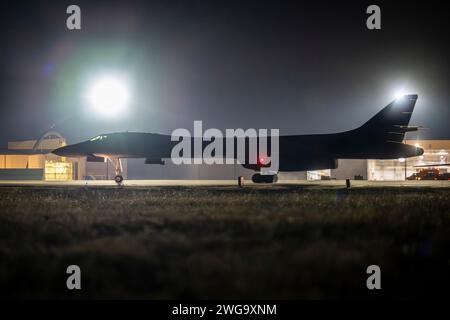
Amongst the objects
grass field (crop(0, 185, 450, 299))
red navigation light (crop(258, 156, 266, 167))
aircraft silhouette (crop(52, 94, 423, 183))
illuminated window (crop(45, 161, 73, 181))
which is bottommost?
grass field (crop(0, 185, 450, 299))

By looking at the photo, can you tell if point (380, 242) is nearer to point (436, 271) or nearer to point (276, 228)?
point (436, 271)

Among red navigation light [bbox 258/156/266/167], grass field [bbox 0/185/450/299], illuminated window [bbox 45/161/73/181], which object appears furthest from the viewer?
illuminated window [bbox 45/161/73/181]

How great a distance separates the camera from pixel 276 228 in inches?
314

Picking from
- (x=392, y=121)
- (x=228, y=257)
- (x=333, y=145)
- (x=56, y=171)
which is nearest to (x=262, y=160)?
(x=333, y=145)

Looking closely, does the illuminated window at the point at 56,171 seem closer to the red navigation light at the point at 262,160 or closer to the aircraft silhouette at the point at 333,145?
the aircraft silhouette at the point at 333,145

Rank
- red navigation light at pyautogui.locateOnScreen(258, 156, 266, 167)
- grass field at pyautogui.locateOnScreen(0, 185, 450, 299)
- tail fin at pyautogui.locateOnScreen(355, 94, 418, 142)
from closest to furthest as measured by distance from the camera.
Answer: grass field at pyautogui.locateOnScreen(0, 185, 450, 299), tail fin at pyautogui.locateOnScreen(355, 94, 418, 142), red navigation light at pyautogui.locateOnScreen(258, 156, 266, 167)

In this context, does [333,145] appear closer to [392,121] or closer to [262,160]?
[392,121]

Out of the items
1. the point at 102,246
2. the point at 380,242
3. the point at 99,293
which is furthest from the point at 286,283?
the point at 102,246

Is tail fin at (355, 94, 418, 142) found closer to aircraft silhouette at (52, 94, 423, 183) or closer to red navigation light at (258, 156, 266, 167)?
aircraft silhouette at (52, 94, 423, 183)

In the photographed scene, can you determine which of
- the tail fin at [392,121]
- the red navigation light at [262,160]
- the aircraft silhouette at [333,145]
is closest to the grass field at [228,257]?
the aircraft silhouette at [333,145]

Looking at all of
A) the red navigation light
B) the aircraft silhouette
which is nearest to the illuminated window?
the aircraft silhouette

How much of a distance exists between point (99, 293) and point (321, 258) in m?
2.75

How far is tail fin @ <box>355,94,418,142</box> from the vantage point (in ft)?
102

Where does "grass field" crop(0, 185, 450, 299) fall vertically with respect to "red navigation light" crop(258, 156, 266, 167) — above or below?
below
